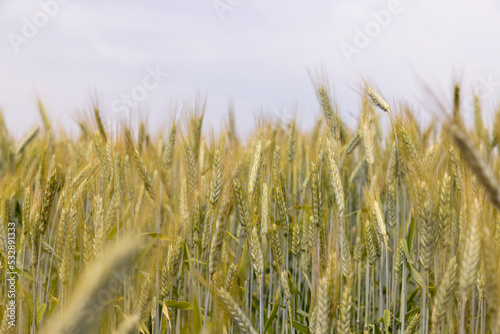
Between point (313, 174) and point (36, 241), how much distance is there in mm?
1154

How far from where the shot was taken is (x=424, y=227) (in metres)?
1.41

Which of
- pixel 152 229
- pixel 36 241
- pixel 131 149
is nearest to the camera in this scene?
pixel 36 241

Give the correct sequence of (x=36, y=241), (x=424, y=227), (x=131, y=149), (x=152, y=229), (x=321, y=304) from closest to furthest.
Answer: (x=321, y=304) → (x=424, y=227) → (x=36, y=241) → (x=131, y=149) → (x=152, y=229)

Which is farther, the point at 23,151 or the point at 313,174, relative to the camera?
the point at 23,151

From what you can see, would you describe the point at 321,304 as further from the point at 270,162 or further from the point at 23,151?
the point at 23,151

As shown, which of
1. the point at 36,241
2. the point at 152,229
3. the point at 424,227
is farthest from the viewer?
the point at 152,229

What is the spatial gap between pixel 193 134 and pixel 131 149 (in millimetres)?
422

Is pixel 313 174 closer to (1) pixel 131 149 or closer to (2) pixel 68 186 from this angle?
(1) pixel 131 149

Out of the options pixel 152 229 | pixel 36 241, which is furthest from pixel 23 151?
pixel 36 241

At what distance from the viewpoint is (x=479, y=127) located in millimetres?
3666

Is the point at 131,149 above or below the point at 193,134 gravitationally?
below

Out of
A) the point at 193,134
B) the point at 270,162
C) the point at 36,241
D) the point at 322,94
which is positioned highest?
the point at 322,94

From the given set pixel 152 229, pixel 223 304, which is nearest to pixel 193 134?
pixel 152 229

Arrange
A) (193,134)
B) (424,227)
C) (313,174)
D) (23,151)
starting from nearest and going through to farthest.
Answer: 1. (424,227)
2. (313,174)
3. (193,134)
4. (23,151)
